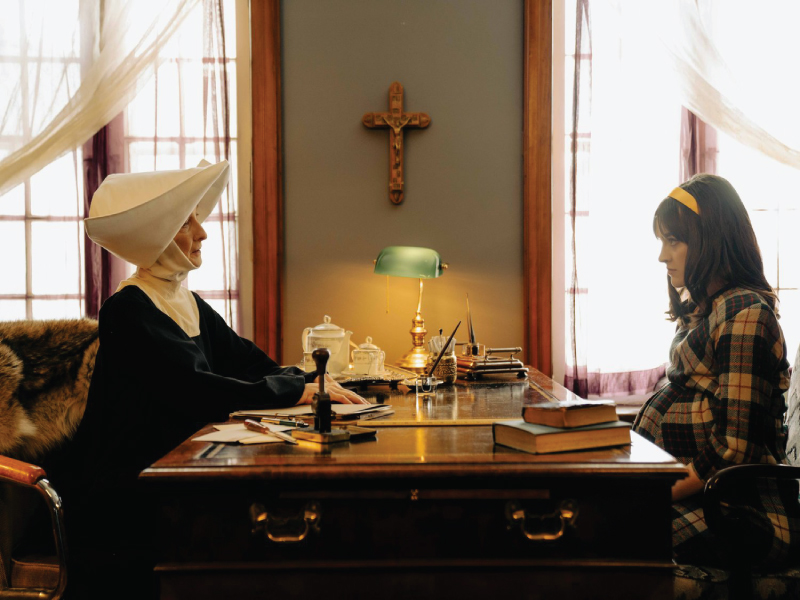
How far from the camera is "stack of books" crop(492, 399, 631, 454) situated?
1.39 meters

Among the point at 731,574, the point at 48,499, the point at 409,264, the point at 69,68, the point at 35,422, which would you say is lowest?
the point at 731,574

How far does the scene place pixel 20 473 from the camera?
5.53ft

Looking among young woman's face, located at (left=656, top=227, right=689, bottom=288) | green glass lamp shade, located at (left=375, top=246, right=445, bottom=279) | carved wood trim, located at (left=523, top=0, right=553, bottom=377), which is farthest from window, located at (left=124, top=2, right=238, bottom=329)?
young woman's face, located at (left=656, top=227, right=689, bottom=288)

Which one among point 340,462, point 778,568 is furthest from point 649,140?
point 340,462

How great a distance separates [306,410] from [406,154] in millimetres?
1975

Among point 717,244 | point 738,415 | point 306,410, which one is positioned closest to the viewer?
point 738,415

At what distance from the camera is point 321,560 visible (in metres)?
1.33

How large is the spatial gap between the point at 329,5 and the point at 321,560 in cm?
300

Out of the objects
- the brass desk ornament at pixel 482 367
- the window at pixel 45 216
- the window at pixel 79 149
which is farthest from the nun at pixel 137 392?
the window at pixel 45 216

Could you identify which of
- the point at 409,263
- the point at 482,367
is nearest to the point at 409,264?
the point at 409,263

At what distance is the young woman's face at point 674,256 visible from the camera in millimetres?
2117

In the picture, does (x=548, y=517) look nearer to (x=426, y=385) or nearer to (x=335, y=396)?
(x=335, y=396)

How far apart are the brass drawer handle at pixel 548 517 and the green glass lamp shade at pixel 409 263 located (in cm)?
179

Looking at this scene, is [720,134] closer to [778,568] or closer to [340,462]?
[778,568]
